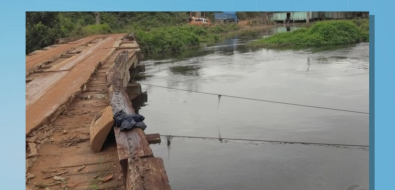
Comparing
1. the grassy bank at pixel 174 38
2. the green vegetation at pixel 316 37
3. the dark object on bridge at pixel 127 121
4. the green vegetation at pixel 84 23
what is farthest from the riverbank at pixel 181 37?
the dark object on bridge at pixel 127 121

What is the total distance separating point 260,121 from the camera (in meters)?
5.35

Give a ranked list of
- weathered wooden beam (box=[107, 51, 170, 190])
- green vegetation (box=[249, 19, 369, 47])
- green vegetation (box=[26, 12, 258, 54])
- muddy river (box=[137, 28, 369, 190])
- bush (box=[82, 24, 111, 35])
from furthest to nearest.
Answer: green vegetation (box=[249, 19, 369, 47]), bush (box=[82, 24, 111, 35]), muddy river (box=[137, 28, 369, 190]), green vegetation (box=[26, 12, 258, 54]), weathered wooden beam (box=[107, 51, 170, 190])

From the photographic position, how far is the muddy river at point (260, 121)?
4.04 m

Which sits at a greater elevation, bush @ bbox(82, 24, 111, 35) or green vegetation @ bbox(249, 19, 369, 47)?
green vegetation @ bbox(249, 19, 369, 47)

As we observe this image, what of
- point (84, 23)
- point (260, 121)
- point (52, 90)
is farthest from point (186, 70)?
point (52, 90)

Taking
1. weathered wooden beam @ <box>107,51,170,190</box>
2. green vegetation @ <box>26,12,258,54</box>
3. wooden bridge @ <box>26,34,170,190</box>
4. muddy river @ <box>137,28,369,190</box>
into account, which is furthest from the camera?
muddy river @ <box>137,28,369,190</box>

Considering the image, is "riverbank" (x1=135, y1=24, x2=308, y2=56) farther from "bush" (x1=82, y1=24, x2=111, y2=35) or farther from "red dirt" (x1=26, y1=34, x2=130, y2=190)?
"red dirt" (x1=26, y1=34, x2=130, y2=190)

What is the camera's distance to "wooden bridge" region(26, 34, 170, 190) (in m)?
1.79

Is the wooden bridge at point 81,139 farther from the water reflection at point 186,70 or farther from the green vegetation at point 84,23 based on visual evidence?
the water reflection at point 186,70

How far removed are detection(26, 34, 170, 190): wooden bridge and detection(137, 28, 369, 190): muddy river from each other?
129cm

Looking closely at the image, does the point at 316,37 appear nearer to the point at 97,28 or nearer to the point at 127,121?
the point at 97,28

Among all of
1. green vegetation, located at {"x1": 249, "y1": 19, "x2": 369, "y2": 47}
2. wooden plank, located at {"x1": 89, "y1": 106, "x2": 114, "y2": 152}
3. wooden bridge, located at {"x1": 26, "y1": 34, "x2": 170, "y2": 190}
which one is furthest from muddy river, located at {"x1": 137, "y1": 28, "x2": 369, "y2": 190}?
wooden plank, located at {"x1": 89, "y1": 106, "x2": 114, "y2": 152}

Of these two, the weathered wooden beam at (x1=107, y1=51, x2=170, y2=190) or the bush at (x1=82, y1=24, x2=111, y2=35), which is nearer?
the weathered wooden beam at (x1=107, y1=51, x2=170, y2=190)

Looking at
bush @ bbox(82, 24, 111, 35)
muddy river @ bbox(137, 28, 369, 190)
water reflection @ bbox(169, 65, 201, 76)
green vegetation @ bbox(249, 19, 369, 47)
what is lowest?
muddy river @ bbox(137, 28, 369, 190)
